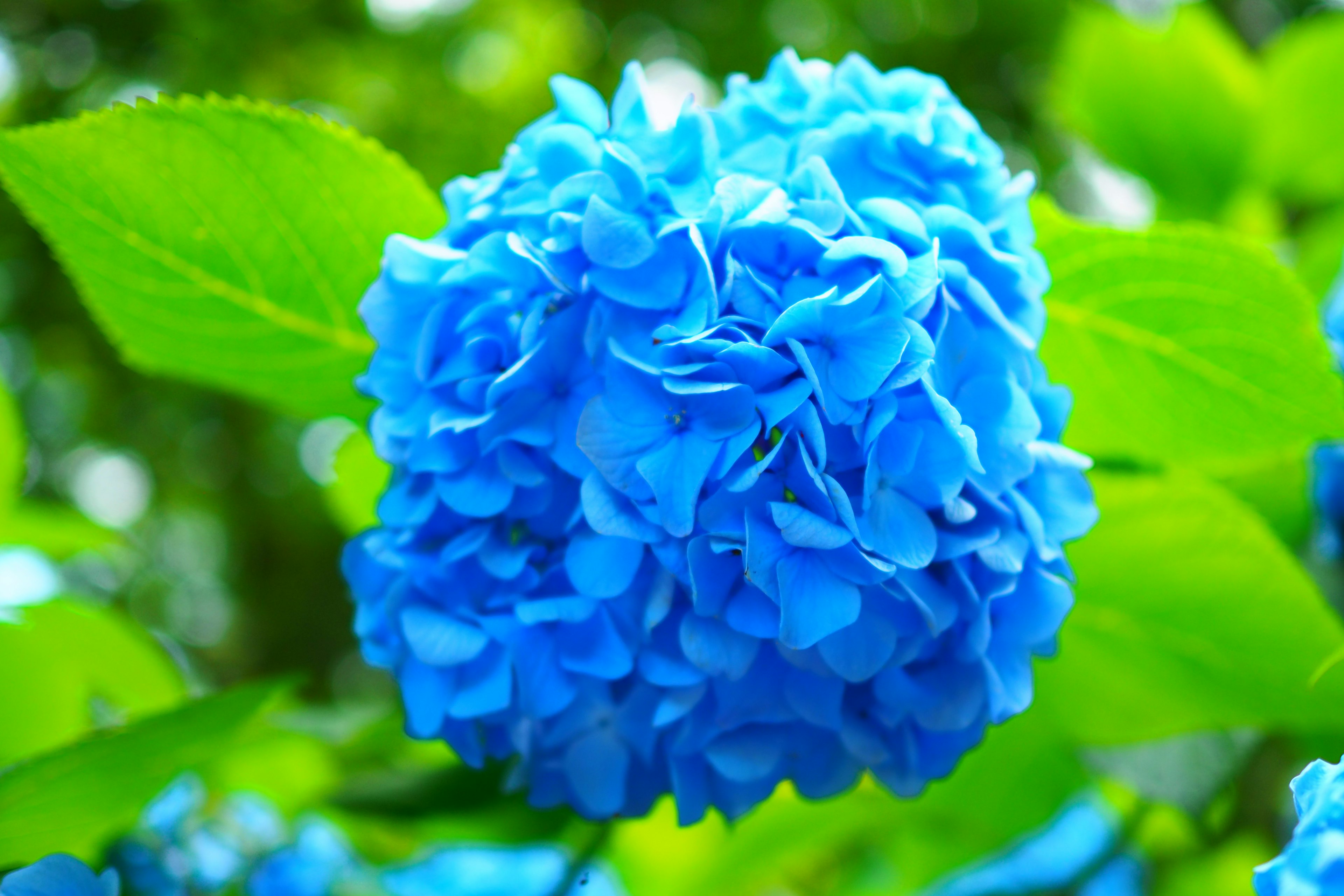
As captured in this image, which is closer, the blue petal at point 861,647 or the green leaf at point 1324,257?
the blue petal at point 861,647

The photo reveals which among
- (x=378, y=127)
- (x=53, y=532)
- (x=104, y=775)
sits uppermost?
(x=104, y=775)

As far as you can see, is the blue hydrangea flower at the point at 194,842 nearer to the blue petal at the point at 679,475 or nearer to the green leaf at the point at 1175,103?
the blue petal at the point at 679,475

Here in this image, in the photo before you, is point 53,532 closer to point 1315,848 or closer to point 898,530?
point 898,530

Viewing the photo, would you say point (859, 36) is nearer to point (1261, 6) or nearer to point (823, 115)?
point (1261, 6)

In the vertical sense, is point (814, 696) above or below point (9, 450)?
above

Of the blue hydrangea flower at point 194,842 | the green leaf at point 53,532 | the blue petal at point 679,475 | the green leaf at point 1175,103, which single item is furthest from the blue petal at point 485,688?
the green leaf at point 1175,103

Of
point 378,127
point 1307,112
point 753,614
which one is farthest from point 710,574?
point 378,127
